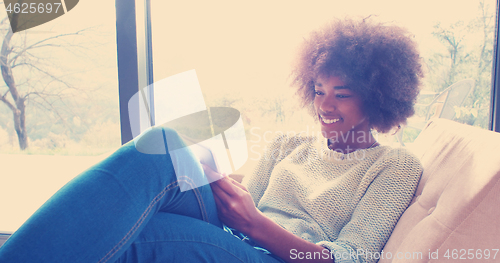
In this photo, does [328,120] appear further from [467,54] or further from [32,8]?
[32,8]

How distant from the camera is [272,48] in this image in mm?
1586

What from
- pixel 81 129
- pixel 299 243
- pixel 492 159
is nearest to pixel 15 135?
pixel 81 129

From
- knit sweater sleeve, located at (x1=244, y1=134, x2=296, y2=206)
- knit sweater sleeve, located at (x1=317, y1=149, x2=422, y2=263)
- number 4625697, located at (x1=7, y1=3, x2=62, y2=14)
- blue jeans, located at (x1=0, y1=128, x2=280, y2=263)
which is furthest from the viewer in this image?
number 4625697, located at (x1=7, y1=3, x2=62, y2=14)

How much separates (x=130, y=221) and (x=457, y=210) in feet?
2.25

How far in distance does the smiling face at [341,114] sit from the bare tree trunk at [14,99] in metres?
1.65

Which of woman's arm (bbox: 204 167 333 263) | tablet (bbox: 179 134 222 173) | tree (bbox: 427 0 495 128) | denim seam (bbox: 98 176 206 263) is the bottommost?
woman's arm (bbox: 204 167 333 263)

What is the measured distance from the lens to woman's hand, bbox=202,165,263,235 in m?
0.78

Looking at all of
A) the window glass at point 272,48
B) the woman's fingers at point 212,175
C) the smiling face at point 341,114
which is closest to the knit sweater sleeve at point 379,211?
the smiling face at point 341,114

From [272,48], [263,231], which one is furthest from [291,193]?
[272,48]

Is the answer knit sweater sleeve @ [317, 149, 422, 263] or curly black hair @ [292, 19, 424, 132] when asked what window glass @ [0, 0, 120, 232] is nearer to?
curly black hair @ [292, 19, 424, 132]

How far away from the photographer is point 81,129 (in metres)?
1.62

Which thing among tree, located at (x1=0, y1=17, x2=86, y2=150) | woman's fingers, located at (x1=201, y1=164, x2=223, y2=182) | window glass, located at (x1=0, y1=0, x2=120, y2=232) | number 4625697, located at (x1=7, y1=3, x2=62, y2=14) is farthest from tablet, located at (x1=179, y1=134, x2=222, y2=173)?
number 4625697, located at (x1=7, y1=3, x2=62, y2=14)

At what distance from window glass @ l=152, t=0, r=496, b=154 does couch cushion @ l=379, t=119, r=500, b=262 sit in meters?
0.74

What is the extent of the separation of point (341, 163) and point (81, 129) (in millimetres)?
1415
